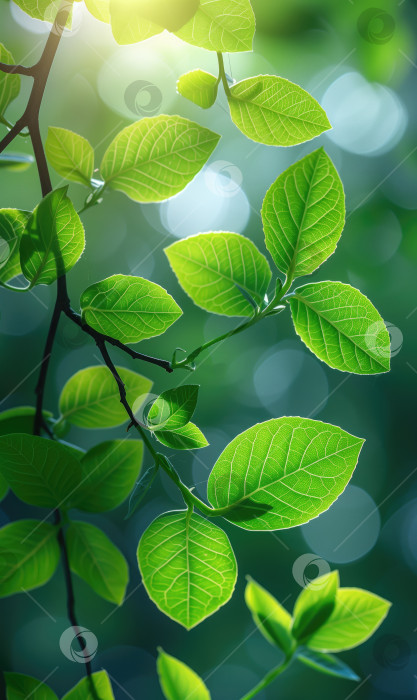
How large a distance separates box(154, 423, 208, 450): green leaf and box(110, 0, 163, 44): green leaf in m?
0.19

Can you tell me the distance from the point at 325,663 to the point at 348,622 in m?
0.02

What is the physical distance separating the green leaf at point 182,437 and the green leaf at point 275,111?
0.53 feet

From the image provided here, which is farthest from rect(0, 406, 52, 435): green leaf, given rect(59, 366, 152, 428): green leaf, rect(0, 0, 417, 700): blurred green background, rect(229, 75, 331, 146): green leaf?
rect(0, 0, 417, 700): blurred green background

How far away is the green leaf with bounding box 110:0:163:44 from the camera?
273mm

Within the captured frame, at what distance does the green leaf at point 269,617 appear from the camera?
24cm

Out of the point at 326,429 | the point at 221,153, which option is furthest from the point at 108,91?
the point at 326,429

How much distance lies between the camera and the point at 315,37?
72.4 inches

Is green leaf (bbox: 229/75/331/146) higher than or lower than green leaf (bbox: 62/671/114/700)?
higher

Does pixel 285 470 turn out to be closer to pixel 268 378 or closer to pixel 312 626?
pixel 312 626

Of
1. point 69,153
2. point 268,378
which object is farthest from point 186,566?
point 268,378

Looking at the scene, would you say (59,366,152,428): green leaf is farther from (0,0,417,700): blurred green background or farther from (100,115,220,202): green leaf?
(0,0,417,700): blurred green background
